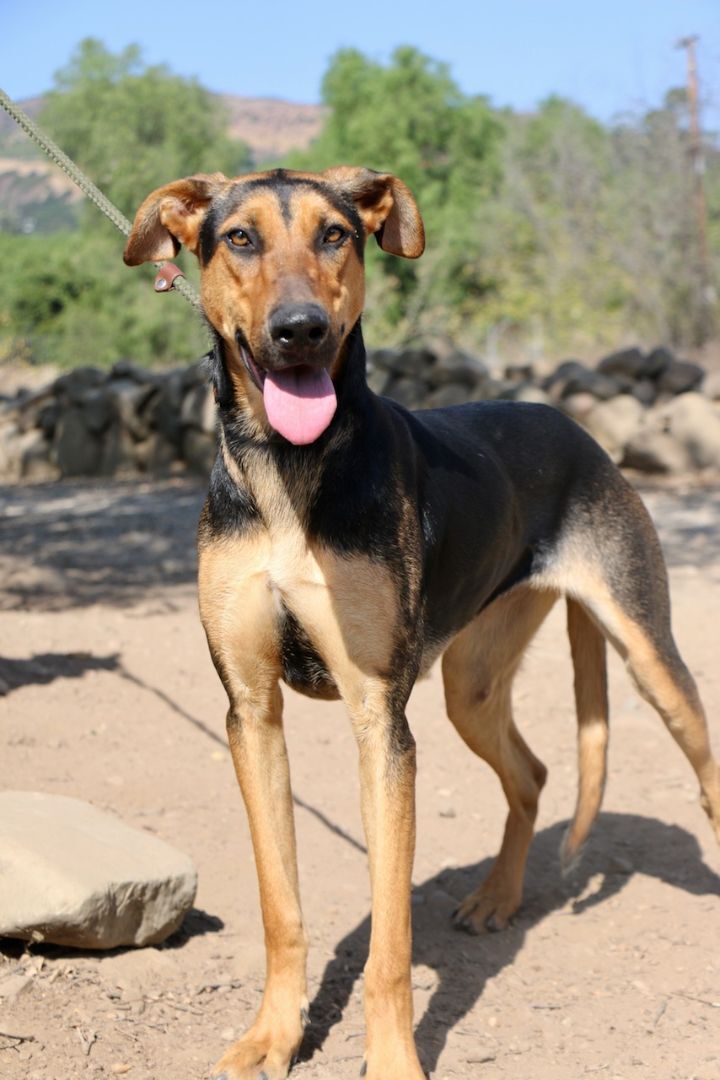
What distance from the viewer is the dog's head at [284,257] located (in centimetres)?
295

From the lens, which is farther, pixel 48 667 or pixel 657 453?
pixel 657 453

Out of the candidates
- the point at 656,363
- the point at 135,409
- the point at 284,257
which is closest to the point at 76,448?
the point at 135,409

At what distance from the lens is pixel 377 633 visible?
326cm

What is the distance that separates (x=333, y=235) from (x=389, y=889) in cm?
169

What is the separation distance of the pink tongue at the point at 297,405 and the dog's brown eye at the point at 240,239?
36 cm

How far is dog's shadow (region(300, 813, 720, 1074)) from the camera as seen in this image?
3.85 meters

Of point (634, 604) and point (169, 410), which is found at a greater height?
point (634, 604)

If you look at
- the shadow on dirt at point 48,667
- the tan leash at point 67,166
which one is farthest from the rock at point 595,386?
the tan leash at point 67,166

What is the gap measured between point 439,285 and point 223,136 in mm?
10132

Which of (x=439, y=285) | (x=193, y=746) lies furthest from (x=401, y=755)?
(x=439, y=285)

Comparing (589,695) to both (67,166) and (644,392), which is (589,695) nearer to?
(67,166)

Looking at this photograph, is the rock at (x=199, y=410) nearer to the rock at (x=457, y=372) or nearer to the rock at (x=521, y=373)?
the rock at (x=457, y=372)

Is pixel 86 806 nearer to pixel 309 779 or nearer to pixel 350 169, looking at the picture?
pixel 309 779

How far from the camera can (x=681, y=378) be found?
48.7 feet
